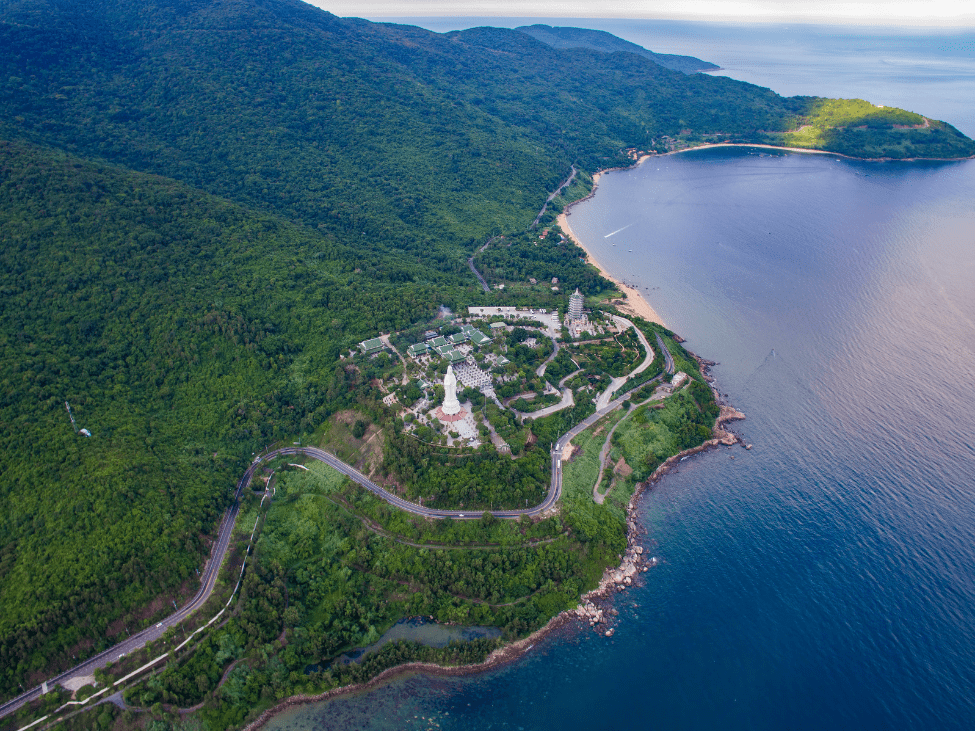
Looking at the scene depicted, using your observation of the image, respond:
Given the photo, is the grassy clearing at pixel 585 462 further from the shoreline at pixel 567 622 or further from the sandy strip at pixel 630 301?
the sandy strip at pixel 630 301

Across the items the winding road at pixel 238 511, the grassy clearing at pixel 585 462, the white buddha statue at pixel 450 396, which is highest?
the white buddha statue at pixel 450 396

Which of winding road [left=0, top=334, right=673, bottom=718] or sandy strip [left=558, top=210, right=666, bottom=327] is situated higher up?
sandy strip [left=558, top=210, right=666, bottom=327]

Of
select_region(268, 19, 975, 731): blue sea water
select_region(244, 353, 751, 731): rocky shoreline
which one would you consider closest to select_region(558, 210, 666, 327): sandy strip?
select_region(268, 19, 975, 731): blue sea water

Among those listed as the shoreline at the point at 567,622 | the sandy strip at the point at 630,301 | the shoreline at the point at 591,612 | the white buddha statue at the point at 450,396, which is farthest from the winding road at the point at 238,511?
the sandy strip at the point at 630,301

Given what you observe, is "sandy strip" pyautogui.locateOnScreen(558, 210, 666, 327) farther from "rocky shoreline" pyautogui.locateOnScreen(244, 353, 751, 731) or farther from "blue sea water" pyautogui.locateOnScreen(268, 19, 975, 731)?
"rocky shoreline" pyautogui.locateOnScreen(244, 353, 751, 731)

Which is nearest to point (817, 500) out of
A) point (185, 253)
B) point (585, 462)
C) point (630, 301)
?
point (585, 462)

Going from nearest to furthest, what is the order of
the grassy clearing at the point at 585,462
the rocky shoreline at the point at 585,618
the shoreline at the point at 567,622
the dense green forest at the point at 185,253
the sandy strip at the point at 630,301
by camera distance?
the shoreline at the point at 567,622 < the rocky shoreline at the point at 585,618 < the dense green forest at the point at 185,253 < the grassy clearing at the point at 585,462 < the sandy strip at the point at 630,301
